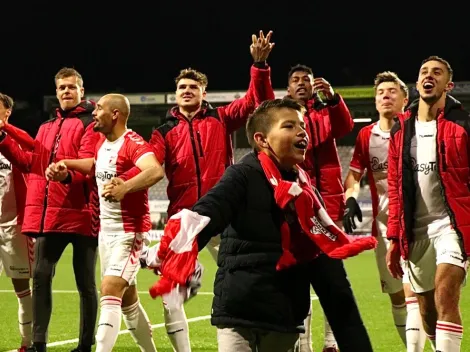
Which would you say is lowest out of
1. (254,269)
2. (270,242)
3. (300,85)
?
(254,269)

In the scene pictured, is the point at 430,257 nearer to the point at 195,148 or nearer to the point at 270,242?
the point at 195,148

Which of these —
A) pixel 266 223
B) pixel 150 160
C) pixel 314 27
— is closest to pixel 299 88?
pixel 150 160

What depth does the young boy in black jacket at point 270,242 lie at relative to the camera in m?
4.24

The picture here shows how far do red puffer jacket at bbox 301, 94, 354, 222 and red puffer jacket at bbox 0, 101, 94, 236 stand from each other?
1759 mm

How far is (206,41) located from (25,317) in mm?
40733

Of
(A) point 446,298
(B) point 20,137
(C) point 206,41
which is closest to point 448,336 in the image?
(A) point 446,298

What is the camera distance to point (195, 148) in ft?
25.2

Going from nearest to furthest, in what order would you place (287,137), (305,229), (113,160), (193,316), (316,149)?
(305,229)
(287,137)
(113,160)
(316,149)
(193,316)

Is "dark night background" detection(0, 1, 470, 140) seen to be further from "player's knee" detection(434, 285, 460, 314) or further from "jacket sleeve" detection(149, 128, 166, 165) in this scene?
"player's knee" detection(434, 285, 460, 314)

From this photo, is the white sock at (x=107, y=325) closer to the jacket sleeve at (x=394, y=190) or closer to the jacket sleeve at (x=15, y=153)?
the jacket sleeve at (x=15, y=153)

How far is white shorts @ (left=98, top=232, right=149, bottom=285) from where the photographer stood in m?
6.85

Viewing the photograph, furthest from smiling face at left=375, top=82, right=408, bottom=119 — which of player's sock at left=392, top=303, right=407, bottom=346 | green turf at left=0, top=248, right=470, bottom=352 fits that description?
green turf at left=0, top=248, right=470, bottom=352

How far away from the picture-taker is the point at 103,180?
23.2ft

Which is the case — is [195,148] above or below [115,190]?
above
